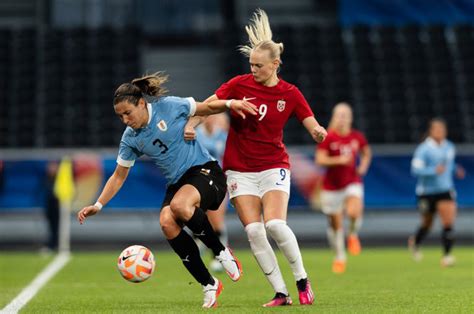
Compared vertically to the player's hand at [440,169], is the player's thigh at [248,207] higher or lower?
higher

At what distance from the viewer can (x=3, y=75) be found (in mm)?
27938

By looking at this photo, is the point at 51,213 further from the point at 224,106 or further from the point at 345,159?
the point at 224,106

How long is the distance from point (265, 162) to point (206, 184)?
58cm

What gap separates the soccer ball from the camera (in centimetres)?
979

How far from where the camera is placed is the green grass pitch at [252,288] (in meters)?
9.76

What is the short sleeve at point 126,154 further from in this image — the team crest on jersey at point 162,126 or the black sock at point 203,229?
the black sock at point 203,229

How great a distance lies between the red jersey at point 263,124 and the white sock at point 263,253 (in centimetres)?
54

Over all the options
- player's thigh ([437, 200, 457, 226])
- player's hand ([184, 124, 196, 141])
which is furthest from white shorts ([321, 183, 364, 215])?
player's hand ([184, 124, 196, 141])

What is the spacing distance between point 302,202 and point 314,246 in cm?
99

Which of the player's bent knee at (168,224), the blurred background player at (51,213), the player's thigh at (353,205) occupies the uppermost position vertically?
the player's bent knee at (168,224)

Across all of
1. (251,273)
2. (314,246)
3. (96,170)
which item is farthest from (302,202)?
(251,273)

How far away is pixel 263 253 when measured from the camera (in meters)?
9.91

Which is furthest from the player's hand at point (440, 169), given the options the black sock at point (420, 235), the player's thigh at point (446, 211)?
the black sock at point (420, 235)

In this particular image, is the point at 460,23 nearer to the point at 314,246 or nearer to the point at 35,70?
the point at 314,246
